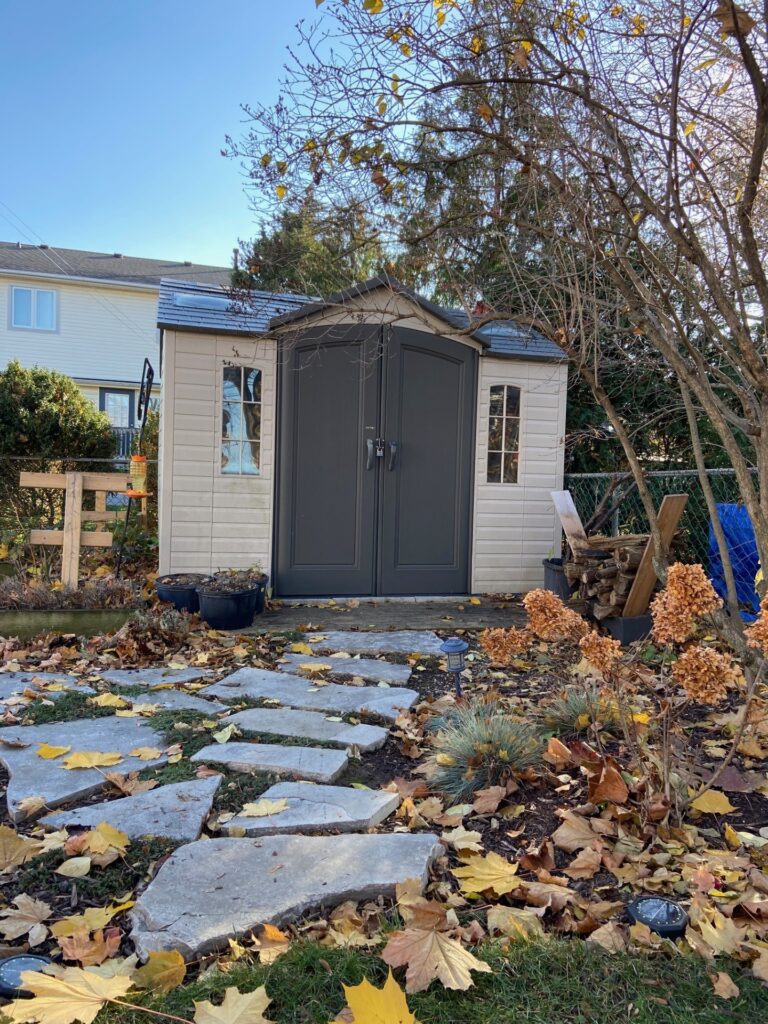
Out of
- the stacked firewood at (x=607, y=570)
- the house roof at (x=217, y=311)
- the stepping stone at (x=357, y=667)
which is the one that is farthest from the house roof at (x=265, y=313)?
the stepping stone at (x=357, y=667)

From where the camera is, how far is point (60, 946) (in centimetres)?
146

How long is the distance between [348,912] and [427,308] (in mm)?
4821

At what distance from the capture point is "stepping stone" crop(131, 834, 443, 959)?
1479mm

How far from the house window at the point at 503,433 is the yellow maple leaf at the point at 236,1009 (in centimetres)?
529

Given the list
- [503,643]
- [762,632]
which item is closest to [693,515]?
[503,643]

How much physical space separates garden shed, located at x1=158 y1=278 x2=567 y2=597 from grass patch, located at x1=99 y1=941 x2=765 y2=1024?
448 centimetres

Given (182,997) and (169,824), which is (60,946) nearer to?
(182,997)

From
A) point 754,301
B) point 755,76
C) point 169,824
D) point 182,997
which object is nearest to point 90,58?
point 754,301

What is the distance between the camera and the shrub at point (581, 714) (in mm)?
2695

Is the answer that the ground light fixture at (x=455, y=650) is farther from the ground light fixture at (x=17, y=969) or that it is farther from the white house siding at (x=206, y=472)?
the white house siding at (x=206, y=472)

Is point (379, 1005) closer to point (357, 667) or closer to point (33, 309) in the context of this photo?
point (357, 667)

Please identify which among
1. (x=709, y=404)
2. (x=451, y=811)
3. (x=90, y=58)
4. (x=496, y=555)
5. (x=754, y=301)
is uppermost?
(x=90, y=58)

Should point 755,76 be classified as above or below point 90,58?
below

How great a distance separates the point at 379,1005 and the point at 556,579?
4631 mm
